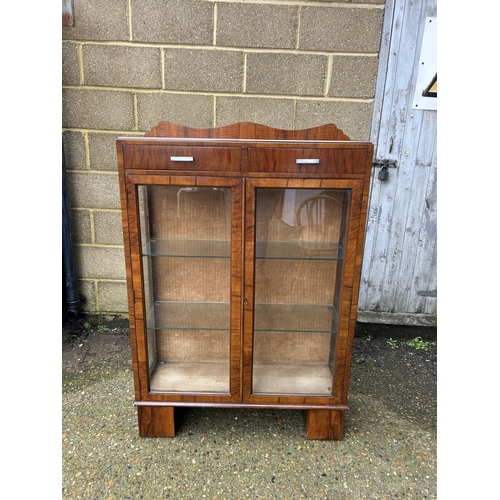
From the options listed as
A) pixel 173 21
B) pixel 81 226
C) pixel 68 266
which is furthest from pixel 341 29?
pixel 68 266

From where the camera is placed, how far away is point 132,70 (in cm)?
203

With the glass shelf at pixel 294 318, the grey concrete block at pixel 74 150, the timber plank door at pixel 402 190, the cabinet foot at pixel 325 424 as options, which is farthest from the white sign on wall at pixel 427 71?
the grey concrete block at pixel 74 150

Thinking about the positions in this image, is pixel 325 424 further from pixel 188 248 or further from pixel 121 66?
pixel 121 66

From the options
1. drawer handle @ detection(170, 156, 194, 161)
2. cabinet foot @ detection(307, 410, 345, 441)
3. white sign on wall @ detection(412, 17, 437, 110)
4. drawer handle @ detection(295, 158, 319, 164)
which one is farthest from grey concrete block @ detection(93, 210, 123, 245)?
white sign on wall @ detection(412, 17, 437, 110)

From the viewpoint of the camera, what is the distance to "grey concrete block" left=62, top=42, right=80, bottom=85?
2.01 m

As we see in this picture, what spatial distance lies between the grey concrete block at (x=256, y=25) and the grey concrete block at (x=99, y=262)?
143cm

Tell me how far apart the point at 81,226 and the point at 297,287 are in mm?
1506

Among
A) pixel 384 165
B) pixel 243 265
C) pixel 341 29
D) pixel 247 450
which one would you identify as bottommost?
pixel 247 450

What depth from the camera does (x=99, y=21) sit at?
1.97m

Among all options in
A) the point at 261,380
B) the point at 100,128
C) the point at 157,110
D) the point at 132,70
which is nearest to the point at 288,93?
the point at 157,110

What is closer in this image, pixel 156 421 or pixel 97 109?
pixel 156 421

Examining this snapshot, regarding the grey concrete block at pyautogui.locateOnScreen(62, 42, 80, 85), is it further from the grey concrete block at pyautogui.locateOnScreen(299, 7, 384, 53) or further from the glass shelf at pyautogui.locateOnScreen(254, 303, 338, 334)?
the glass shelf at pyautogui.locateOnScreen(254, 303, 338, 334)

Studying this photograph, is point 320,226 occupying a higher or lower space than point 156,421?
higher

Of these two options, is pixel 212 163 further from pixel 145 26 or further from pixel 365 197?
pixel 145 26
